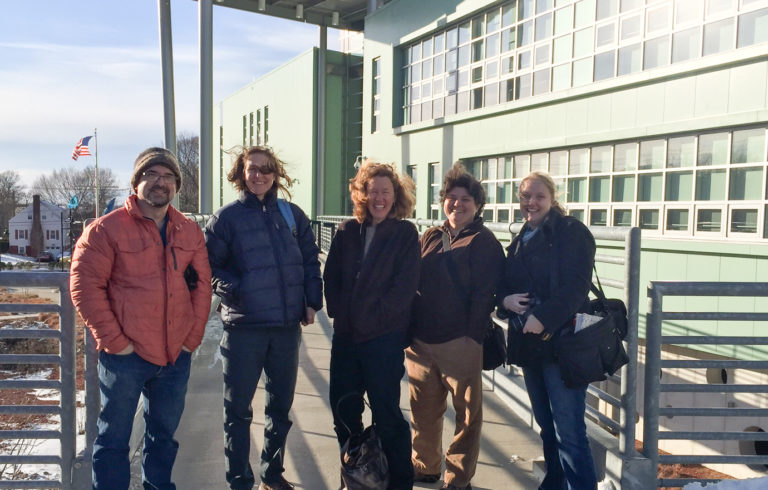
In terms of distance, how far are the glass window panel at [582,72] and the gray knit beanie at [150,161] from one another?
13.4 m

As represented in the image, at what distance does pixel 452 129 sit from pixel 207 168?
1046cm

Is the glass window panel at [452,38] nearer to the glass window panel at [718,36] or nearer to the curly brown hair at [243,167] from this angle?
the glass window panel at [718,36]

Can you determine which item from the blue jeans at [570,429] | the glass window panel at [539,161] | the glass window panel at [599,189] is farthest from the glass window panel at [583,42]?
the blue jeans at [570,429]

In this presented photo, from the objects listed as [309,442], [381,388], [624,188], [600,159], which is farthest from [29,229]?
[381,388]

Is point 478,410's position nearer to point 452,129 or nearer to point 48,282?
point 48,282

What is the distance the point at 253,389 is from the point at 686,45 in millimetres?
12259

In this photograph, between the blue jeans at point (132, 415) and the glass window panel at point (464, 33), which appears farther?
the glass window panel at point (464, 33)

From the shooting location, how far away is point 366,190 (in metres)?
3.33

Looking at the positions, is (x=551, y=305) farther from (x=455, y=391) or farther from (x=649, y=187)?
(x=649, y=187)

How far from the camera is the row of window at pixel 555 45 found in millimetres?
11625

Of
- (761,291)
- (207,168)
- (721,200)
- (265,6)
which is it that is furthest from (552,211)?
(265,6)

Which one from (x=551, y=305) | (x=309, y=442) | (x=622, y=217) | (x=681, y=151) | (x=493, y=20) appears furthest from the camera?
(x=493, y=20)

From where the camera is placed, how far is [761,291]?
124 inches

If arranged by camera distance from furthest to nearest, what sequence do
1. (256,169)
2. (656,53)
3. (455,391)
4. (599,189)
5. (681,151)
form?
(599,189) < (656,53) < (681,151) < (455,391) < (256,169)
